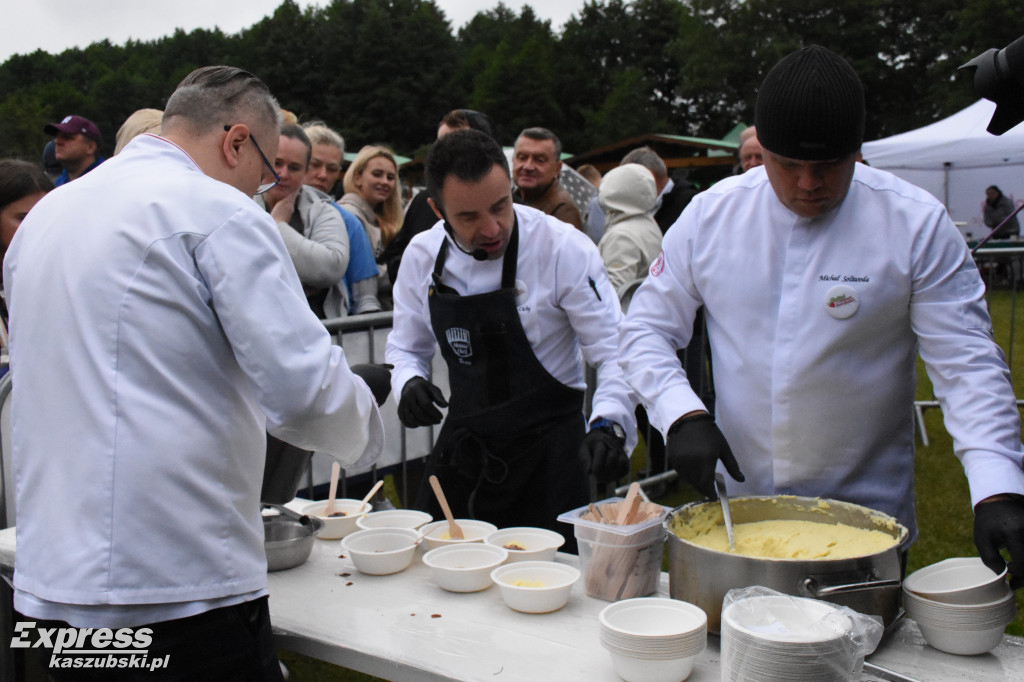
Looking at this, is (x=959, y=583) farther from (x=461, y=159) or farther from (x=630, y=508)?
(x=461, y=159)

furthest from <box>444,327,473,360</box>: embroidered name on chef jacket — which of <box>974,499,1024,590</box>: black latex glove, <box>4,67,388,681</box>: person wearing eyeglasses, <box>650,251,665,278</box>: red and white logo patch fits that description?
<box>974,499,1024,590</box>: black latex glove

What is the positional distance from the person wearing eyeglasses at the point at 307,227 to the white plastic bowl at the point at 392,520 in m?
1.66

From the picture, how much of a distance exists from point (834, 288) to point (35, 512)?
1.60 m

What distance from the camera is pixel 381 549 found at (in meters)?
2.13

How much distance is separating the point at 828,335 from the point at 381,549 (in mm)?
1188

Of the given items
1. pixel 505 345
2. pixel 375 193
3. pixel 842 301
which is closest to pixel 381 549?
pixel 505 345

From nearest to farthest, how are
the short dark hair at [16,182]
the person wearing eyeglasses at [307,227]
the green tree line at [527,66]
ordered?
the short dark hair at [16,182]
the person wearing eyeglasses at [307,227]
the green tree line at [527,66]

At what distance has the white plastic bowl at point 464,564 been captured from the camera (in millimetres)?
1876

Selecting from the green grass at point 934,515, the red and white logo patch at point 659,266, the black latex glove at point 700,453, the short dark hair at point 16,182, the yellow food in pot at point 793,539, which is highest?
the short dark hair at point 16,182

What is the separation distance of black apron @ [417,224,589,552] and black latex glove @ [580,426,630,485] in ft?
1.52

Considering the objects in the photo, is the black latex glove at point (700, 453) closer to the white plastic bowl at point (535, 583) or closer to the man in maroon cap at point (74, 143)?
the white plastic bowl at point (535, 583)

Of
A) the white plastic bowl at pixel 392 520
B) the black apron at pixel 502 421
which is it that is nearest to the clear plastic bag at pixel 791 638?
the white plastic bowl at pixel 392 520

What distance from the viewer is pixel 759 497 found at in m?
1.79

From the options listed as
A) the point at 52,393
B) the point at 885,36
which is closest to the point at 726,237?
the point at 52,393
